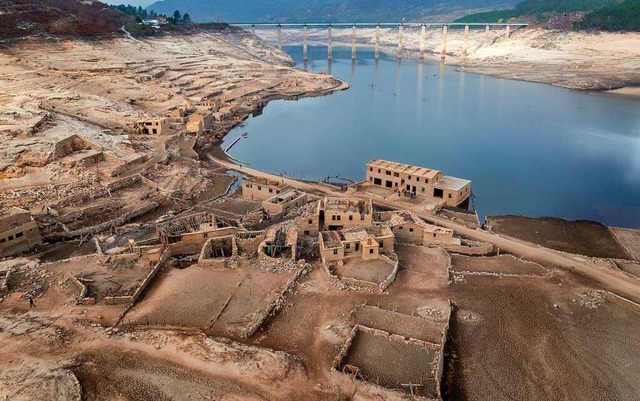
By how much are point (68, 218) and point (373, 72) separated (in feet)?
399

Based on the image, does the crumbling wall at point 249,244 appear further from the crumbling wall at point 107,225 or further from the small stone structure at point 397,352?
the crumbling wall at point 107,225

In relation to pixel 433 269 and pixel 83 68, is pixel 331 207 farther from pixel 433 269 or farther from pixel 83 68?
pixel 83 68

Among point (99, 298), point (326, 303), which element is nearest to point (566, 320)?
point (326, 303)

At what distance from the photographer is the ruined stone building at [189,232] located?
35.2m

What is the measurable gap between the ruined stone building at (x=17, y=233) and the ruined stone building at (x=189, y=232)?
9020 mm

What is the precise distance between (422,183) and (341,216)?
41.2ft

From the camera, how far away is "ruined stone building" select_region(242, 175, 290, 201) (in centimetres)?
4628

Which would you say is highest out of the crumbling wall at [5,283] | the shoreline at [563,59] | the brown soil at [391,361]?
the shoreline at [563,59]

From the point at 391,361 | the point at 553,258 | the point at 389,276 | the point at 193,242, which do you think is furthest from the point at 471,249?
the point at 193,242

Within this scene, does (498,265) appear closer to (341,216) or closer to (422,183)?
(341,216)

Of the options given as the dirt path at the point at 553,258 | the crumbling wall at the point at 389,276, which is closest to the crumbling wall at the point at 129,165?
the dirt path at the point at 553,258

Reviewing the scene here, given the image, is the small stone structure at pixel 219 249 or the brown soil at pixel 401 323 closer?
the brown soil at pixel 401 323

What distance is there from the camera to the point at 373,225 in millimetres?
37031

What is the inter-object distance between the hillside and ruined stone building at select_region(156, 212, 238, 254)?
77.9m
